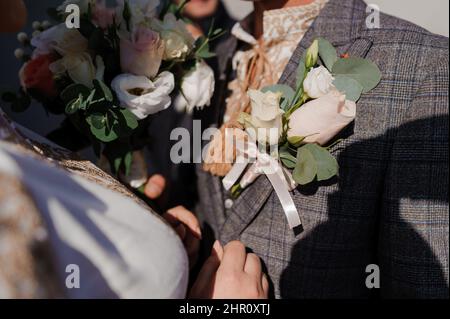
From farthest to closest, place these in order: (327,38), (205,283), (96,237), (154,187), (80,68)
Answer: (154,187) < (327,38) < (80,68) < (205,283) < (96,237)

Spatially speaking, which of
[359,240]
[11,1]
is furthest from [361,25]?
[11,1]

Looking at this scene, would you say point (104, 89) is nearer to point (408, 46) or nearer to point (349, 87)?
point (349, 87)

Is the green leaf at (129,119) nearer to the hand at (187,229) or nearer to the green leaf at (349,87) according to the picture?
the hand at (187,229)

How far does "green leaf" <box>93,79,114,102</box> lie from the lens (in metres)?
0.88

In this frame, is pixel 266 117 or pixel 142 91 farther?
pixel 142 91

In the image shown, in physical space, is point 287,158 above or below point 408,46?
below

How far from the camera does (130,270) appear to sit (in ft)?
1.73

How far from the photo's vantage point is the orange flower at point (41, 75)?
3.11 ft

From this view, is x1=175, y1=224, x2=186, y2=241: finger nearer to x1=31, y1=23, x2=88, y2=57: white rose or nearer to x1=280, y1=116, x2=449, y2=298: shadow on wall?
x1=280, y1=116, x2=449, y2=298: shadow on wall

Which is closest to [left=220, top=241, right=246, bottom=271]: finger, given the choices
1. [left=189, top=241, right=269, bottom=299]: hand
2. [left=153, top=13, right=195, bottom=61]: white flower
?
[left=189, top=241, right=269, bottom=299]: hand

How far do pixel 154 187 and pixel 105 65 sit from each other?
1.26ft

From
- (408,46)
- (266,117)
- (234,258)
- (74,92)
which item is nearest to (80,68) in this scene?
(74,92)

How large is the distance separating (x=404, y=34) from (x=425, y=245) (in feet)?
1.54

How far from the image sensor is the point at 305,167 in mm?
857
